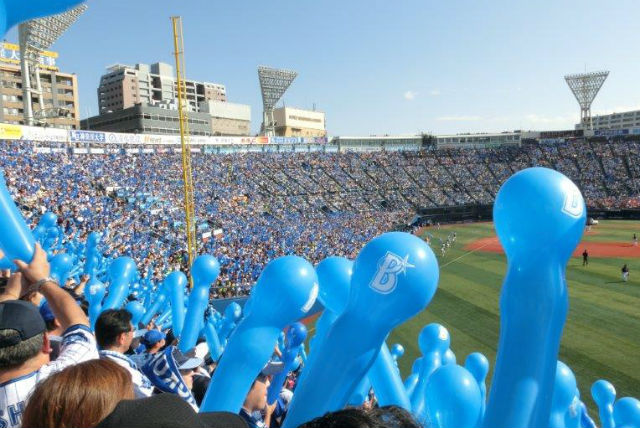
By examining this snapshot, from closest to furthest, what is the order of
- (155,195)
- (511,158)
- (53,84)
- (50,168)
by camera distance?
(50,168) < (155,195) < (511,158) < (53,84)

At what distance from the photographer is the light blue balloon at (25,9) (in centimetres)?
274

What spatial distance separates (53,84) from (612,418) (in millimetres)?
74854

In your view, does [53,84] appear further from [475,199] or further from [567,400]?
[567,400]

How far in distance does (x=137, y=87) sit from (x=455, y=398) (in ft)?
330

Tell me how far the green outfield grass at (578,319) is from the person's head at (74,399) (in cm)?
1128

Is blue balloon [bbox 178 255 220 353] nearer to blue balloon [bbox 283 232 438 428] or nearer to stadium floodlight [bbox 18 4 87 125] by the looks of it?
blue balloon [bbox 283 232 438 428]

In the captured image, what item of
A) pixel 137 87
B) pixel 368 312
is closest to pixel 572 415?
pixel 368 312

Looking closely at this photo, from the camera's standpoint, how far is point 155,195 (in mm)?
28953

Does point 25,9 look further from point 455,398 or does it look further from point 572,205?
point 455,398

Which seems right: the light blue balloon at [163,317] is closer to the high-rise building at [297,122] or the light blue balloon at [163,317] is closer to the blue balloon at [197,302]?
the blue balloon at [197,302]

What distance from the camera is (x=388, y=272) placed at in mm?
2219

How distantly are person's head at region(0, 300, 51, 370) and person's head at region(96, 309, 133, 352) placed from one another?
1.07 meters

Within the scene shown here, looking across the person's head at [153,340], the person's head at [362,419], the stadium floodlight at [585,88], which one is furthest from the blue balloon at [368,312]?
the stadium floodlight at [585,88]

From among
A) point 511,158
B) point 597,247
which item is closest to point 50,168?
point 597,247
